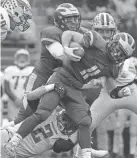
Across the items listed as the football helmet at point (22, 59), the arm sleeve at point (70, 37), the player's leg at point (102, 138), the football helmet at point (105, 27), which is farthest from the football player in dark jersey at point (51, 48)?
the football helmet at point (22, 59)

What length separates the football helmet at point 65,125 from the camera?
26.7ft

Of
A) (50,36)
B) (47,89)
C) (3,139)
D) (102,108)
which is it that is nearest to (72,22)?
(50,36)

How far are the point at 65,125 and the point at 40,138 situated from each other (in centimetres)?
30

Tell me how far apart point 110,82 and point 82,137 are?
91cm

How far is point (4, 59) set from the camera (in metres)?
13.7

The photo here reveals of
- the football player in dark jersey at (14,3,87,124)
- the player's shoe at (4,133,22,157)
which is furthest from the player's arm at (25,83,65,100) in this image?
the player's shoe at (4,133,22,157)

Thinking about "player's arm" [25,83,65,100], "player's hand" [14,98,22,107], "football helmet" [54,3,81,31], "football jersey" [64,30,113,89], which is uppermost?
"football helmet" [54,3,81,31]

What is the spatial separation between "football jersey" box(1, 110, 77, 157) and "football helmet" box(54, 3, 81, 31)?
1.04 meters

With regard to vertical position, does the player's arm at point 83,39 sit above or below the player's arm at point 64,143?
above

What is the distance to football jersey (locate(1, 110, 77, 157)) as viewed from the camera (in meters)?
8.12

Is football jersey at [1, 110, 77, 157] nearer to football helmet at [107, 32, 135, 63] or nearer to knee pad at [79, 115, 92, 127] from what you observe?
knee pad at [79, 115, 92, 127]

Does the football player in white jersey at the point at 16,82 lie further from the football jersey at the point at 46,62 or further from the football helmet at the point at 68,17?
the football helmet at the point at 68,17

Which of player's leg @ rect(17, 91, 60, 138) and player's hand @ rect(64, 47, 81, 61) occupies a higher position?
player's hand @ rect(64, 47, 81, 61)

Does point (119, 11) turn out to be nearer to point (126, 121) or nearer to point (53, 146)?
point (126, 121)
